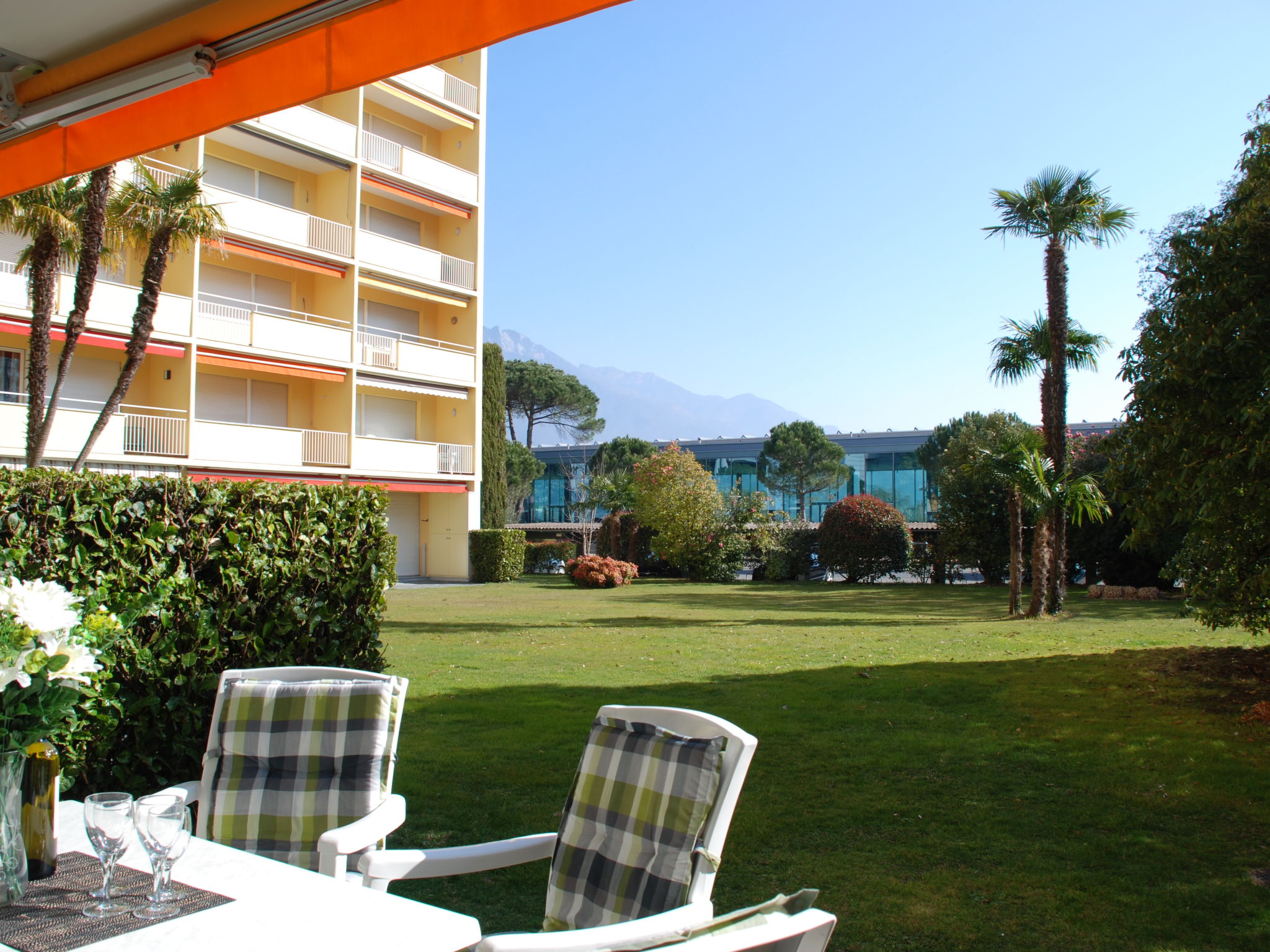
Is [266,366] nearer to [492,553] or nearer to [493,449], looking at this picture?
[492,553]

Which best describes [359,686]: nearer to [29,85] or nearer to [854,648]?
[29,85]

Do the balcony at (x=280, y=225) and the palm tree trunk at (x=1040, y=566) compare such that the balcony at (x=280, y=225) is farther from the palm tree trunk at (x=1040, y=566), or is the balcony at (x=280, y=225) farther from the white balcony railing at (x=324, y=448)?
the palm tree trunk at (x=1040, y=566)

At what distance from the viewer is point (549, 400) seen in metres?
64.9

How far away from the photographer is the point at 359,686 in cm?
344

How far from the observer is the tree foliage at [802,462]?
60.5 m

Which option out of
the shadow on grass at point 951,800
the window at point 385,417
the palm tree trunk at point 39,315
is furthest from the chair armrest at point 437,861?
the window at point 385,417

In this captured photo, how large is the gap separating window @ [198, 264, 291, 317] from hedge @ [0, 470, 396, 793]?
1775cm

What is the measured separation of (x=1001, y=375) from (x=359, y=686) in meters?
17.1

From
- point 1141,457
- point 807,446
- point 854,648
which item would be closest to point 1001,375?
point 854,648

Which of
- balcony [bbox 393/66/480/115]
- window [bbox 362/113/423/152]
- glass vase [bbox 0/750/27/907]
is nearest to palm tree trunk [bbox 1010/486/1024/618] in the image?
glass vase [bbox 0/750/27/907]

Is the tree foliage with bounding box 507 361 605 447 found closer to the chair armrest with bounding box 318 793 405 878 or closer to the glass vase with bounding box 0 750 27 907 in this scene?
the chair armrest with bounding box 318 793 405 878

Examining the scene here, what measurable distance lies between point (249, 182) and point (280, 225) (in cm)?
167

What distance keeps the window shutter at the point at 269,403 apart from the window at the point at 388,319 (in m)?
2.93

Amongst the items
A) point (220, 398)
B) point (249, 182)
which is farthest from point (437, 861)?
point (249, 182)
